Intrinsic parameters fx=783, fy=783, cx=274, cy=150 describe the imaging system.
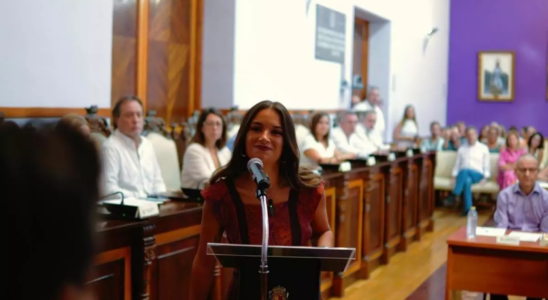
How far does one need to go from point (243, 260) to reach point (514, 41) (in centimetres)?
1534

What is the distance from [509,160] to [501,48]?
6053 millimetres

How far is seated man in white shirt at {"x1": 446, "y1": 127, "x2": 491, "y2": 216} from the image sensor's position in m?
11.5

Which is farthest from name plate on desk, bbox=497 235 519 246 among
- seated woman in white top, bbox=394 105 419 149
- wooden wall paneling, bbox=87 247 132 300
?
seated woman in white top, bbox=394 105 419 149

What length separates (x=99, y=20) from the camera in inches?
233

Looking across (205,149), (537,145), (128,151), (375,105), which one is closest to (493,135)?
(537,145)

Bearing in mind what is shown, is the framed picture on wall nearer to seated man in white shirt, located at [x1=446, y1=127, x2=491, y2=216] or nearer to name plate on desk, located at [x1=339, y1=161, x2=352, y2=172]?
seated man in white shirt, located at [x1=446, y1=127, x2=491, y2=216]

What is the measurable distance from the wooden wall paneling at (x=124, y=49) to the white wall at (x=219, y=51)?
3.89ft

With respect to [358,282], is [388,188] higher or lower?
higher

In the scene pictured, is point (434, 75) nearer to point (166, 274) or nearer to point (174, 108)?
point (174, 108)

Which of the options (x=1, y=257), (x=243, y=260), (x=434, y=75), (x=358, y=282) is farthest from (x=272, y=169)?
(x=434, y=75)

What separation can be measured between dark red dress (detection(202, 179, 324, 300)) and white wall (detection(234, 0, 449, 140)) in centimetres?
557

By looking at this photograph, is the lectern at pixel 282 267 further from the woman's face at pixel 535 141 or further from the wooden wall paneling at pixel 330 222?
the woman's face at pixel 535 141

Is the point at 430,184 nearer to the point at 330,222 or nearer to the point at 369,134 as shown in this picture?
the point at 369,134

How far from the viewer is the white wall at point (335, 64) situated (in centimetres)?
866
